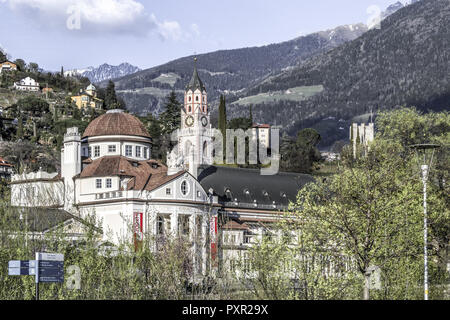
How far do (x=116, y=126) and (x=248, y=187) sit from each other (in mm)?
19214

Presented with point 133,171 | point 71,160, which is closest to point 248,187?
point 133,171

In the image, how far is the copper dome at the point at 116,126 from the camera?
9388 cm

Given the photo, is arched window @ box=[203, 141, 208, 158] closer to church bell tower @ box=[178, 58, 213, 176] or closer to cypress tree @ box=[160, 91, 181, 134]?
church bell tower @ box=[178, 58, 213, 176]

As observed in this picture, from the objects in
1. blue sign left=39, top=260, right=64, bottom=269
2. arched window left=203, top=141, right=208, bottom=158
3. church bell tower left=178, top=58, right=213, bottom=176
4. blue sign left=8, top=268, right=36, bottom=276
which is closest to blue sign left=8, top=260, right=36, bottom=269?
blue sign left=8, top=268, right=36, bottom=276

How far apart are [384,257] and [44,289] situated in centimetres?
1886

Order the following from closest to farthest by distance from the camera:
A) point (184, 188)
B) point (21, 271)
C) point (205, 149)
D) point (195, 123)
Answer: point (21, 271)
point (184, 188)
point (205, 149)
point (195, 123)

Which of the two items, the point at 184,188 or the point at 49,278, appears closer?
the point at 49,278

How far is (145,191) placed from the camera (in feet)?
276

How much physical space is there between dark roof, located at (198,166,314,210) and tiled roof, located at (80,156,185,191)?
9492 millimetres

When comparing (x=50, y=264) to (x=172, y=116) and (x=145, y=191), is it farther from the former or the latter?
(x=172, y=116)

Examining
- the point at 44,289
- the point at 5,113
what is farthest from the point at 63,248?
the point at 5,113

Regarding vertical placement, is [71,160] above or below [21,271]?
above

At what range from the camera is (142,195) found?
84312 mm

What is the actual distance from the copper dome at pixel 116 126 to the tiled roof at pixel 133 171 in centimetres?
331
